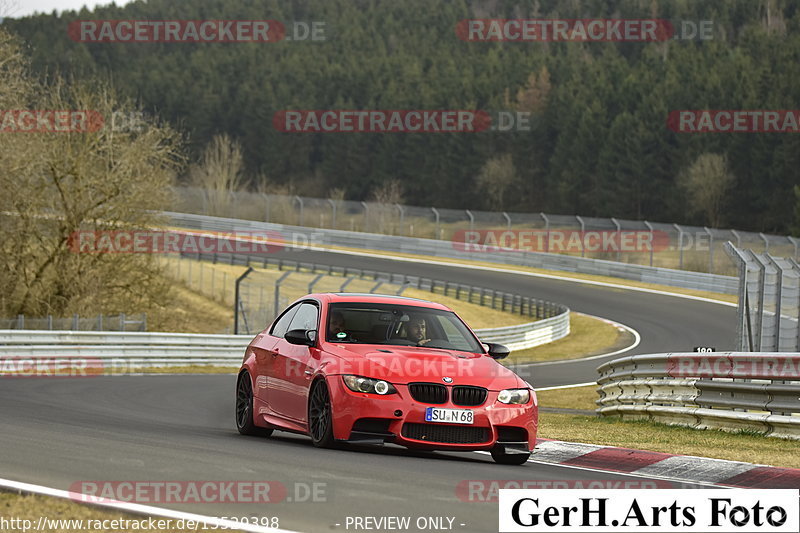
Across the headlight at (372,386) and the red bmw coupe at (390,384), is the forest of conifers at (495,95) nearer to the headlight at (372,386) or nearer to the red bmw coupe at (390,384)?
the red bmw coupe at (390,384)

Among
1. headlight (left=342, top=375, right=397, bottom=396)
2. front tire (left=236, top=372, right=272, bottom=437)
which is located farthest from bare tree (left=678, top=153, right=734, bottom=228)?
headlight (left=342, top=375, right=397, bottom=396)

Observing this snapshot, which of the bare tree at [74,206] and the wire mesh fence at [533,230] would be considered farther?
the wire mesh fence at [533,230]

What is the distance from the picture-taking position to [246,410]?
1217 cm

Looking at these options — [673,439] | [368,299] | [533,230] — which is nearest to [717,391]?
[673,439]

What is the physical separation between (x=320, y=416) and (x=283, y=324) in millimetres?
1944

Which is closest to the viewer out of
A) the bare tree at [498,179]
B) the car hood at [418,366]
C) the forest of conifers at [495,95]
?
the car hood at [418,366]

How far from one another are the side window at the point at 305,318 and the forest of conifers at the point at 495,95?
248 feet

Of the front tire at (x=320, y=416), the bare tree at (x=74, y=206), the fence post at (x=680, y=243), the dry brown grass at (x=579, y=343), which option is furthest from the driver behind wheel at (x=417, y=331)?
the fence post at (x=680, y=243)

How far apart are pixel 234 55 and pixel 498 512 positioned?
140 metres

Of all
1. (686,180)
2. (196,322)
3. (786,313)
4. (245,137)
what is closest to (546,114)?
(686,180)

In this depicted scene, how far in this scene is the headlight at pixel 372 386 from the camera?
10.1 metres

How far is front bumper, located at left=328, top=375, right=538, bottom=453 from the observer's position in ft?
33.0

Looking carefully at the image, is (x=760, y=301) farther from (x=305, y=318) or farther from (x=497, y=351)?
(x=305, y=318)

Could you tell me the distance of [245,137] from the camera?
13512 centimetres
